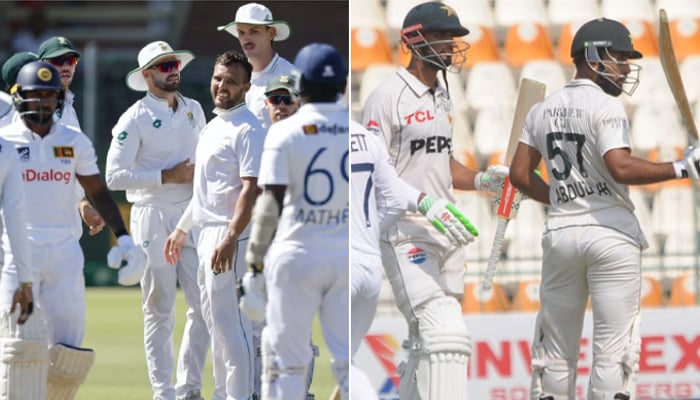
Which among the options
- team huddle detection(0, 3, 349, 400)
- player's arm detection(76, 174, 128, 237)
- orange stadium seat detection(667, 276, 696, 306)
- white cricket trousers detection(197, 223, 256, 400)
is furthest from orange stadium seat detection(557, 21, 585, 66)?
player's arm detection(76, 174, 128, 237)

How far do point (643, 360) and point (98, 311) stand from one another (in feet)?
21.0

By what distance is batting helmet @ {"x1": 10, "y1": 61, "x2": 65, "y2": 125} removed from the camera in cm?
533

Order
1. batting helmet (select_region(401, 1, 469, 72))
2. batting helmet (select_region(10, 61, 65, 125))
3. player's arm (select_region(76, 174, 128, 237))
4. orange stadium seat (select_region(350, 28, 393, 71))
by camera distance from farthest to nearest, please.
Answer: orange stadium seat (select_region(350, 28, 393, 71)) < batting helmet (select_region(401, 1, 469, 72)) < player's arm (select_region(76, 174, 128, 237)) < batting helmet (select_region(10, 61, 65, 125))

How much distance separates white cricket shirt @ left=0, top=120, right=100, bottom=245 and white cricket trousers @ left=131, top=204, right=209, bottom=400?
3.61 feet

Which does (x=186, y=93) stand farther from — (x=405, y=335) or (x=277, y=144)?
(x=277, y=144)

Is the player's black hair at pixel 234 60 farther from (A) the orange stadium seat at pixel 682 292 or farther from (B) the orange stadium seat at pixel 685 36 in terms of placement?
(B) the orange stadium seat at pixel 685 36

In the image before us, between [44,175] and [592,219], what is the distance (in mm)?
2273

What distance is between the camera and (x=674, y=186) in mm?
9562

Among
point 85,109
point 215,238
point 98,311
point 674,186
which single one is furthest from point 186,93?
point 215,238

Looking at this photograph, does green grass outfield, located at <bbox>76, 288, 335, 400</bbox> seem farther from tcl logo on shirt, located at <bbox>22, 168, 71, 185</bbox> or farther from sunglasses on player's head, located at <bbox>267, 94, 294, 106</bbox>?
tcl logo on shirt, located at <bbox>22, 168, 71, 185</bbox>

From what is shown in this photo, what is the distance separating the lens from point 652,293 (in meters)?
8.56

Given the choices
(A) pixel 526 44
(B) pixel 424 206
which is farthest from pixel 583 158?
(A) pixel 526 44

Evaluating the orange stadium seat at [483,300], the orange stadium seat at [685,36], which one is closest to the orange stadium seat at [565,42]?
the orange stadium seat at [685,36]

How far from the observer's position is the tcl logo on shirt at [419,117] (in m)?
5.98
